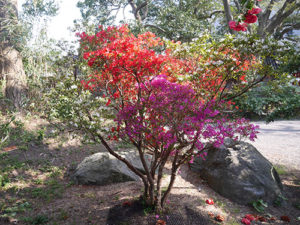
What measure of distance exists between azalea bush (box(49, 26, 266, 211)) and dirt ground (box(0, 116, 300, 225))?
453 millimetres

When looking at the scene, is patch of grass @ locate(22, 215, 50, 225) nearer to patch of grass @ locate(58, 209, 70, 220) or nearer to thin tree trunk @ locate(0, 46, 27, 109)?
patch of grass @ locate(58, 209, 70, 220)

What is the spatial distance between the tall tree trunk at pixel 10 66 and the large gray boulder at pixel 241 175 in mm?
6682

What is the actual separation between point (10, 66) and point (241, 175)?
795 centimetres

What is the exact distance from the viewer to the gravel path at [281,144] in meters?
5.73

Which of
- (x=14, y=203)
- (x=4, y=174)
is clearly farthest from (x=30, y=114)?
(x=14, y=203)

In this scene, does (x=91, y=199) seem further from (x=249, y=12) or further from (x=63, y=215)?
(x=249, y=12)

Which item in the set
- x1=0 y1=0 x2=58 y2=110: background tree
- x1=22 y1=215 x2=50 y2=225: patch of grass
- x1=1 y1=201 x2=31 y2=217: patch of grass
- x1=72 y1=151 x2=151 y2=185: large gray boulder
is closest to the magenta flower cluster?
x1=22 y1=215 x2=50 y2=225: patch of grass

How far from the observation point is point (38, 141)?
243 inches

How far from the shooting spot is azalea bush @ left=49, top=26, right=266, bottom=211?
2535 mm

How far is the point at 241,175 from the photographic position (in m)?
3.89

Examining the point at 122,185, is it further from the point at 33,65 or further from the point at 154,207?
the point at 33,65

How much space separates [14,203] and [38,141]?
9.40 feet

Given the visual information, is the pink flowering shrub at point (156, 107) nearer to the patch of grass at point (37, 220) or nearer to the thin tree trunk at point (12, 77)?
the patch of grass at point (37, 220)

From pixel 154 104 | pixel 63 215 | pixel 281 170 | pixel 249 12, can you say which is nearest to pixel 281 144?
pixel 281 170
